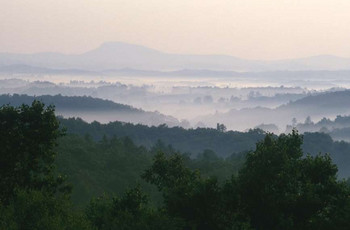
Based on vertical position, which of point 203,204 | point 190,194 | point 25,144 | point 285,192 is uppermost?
point 25,144

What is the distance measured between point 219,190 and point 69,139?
434 feet

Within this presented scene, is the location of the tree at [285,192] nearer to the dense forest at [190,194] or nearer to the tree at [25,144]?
the dense forest at [190,194]

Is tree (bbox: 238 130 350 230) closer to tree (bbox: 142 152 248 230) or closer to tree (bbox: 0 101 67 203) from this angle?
tree (bbox: 142 152 248 230)

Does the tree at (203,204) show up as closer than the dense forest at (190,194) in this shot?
No

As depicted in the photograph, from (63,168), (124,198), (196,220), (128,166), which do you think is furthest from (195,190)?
(128,166)

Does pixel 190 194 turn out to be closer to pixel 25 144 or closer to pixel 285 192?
pixel 285 192

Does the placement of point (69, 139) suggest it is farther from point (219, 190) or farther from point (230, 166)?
point (219, 190)

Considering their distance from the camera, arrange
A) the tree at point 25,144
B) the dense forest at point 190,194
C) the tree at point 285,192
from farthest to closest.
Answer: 1. the tree at point 25,144
2. the tree at point 285,192
3. the dense forest at point 190,194

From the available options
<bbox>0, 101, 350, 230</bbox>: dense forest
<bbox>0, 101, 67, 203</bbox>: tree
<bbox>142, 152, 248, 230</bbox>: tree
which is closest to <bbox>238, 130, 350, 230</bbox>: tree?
<bbox>0, 101, 350, 230</bbox>: dense forest

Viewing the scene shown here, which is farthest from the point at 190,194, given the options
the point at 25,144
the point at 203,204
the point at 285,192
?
the point at 25,144

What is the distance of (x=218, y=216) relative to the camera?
33.7m

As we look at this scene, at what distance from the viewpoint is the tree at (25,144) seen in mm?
37594

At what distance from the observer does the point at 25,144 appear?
38.2 metres

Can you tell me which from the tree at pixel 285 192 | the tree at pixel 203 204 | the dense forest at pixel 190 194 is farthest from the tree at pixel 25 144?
the tree at pixel 285 192
